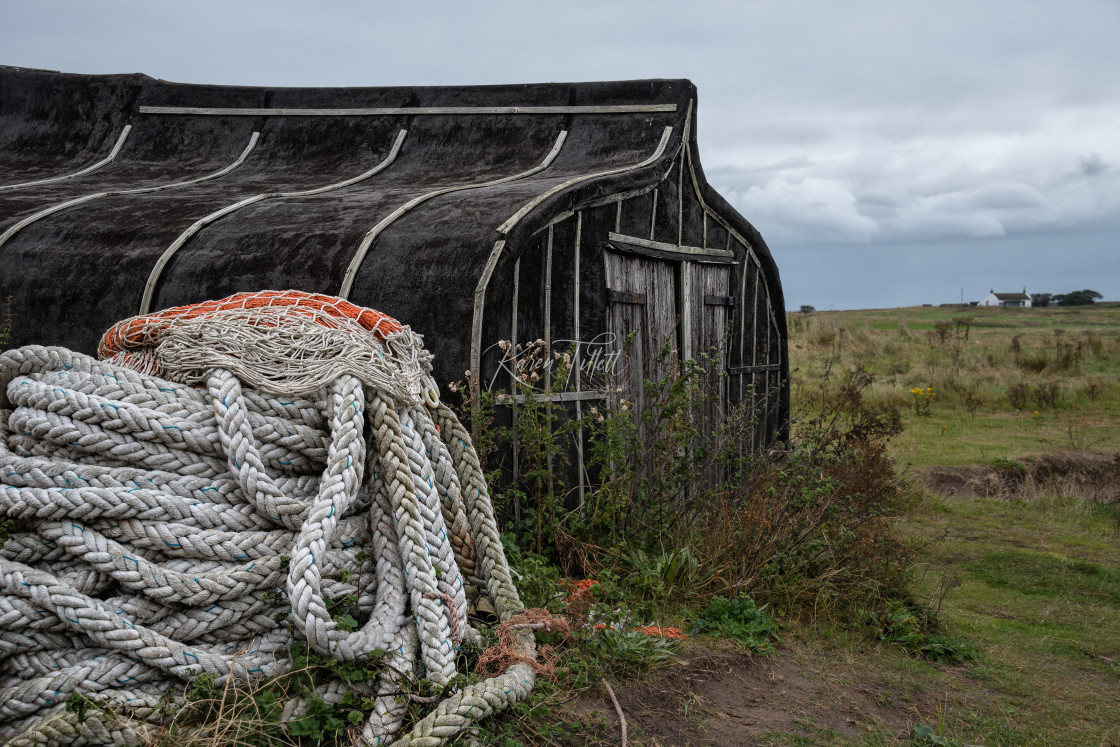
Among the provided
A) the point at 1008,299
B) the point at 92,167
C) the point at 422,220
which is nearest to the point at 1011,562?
the point at 422,220

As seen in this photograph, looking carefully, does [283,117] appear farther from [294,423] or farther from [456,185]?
[294,423]

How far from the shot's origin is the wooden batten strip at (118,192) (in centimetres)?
719

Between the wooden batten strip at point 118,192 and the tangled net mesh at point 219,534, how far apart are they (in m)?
4.66

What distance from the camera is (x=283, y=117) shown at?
10.4 m

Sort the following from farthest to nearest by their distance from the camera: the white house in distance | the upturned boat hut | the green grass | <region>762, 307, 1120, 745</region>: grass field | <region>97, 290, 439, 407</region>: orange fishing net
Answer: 1. the white house in distance
2. the green grass
3. the upturned boat hut
4. <region>762, 307, 1120, 745</region>: grass field
5. <region>97, 290, 439, 407</region>: orange fishing net

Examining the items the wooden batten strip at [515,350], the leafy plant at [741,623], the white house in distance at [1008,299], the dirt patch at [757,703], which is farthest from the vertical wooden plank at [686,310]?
the white house in distance at [1008,299]

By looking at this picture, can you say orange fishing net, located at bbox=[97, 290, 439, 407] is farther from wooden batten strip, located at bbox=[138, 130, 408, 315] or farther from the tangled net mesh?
wooden batten strip, located at bbox=[138, 130, 408, 315]

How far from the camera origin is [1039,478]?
34.7ft

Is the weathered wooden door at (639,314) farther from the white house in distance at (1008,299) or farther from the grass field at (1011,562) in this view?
the white house in distance at (1008,299)

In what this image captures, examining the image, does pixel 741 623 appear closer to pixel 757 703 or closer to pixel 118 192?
pixel 757 703

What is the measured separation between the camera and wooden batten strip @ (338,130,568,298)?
5.91m

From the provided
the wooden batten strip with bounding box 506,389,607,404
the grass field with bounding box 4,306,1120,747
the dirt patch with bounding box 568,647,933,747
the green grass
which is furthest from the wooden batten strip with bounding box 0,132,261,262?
the green grass

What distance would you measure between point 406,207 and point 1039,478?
8028 mm

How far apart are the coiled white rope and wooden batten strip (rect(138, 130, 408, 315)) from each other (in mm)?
3378
